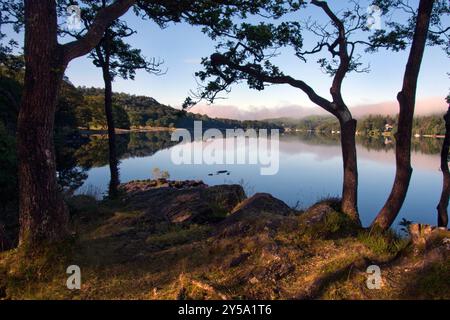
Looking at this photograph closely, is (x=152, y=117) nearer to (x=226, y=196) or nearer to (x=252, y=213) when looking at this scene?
(x=226, y=196)

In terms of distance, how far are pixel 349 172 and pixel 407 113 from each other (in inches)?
76.8

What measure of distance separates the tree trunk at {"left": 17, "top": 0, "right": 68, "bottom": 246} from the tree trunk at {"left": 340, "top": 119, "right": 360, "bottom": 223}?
6830 millimetres

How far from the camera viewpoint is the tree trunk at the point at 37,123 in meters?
5.73

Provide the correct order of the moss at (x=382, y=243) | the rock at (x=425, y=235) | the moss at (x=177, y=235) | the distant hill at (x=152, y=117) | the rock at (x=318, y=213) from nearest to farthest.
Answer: the rock at (x=425, y=235) < the moss at (x=382, y=243) < the rock at (x=318, y=213) < the moss at (x=177, y=235) < the distant hill at (x=152, y=117)

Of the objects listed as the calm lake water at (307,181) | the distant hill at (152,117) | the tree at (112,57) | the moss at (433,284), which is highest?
the distant hill at (152,117)

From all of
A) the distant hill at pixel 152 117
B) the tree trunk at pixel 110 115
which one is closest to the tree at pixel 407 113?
the tree trunk at pixel 110 115

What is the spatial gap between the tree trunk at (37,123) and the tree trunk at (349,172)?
22.4 ft

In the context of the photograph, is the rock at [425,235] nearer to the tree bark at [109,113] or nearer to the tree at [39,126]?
the tree at [39,126]

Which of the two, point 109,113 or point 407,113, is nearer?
point 407,113

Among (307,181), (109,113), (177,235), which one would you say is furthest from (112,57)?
(307,181)

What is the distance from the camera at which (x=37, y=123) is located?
575 centimetres

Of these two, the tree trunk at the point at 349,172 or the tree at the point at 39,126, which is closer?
the tree at the point at 39,126

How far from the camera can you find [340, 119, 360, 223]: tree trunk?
7.48 m
